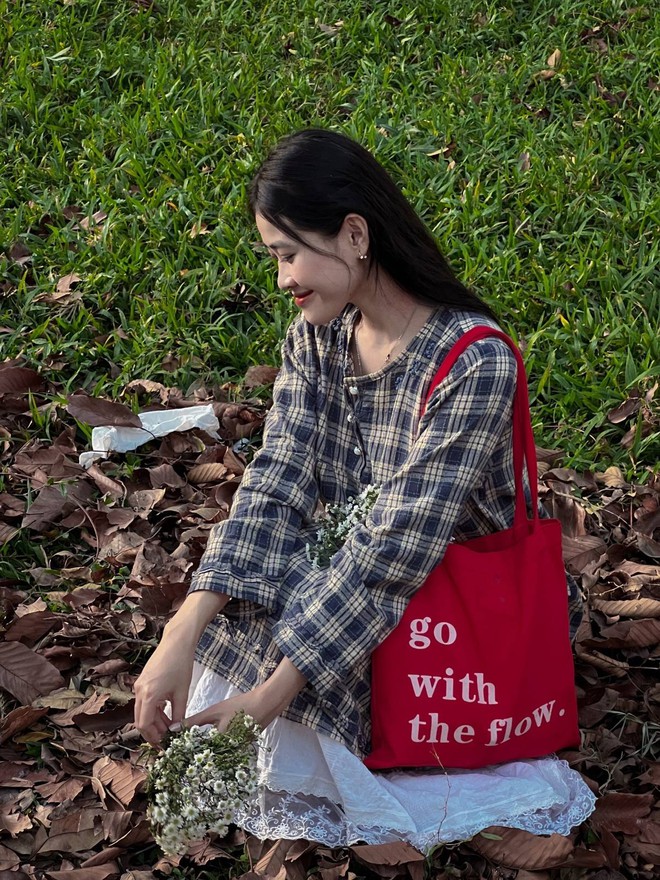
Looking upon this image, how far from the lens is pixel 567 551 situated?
9.90 ft

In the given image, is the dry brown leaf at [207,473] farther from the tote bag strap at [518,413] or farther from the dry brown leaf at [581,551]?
the tote bag strap at [518,413]

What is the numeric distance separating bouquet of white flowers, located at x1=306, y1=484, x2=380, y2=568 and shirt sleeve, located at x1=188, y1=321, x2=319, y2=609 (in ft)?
0.12

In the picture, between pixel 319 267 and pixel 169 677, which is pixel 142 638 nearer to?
pixel 169 677

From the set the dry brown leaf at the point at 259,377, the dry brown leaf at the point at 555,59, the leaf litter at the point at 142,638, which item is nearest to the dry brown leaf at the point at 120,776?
the leaf litter at the point at 142,638

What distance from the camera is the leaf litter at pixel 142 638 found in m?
2.34

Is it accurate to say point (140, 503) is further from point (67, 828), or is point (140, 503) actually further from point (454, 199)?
point (454, 199)

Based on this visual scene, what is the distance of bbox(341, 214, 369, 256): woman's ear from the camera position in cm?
224

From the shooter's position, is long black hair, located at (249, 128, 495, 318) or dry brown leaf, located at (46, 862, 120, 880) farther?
dry brown leaf, located at (46, 862, 120, 880)

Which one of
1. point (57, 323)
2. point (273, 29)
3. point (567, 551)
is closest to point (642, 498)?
point (567, 551)

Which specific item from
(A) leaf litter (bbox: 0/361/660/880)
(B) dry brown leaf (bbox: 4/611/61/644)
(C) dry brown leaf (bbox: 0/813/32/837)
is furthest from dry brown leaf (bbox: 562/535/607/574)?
(C) dry brown leaf (bbox: 0/813/32/837)

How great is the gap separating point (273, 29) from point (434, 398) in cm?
330

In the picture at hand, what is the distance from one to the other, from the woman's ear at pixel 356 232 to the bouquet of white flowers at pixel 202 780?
93 centimetres

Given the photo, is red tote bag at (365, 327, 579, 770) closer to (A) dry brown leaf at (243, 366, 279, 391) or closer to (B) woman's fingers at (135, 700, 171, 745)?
(B) woman's fingers at (135, 700, 171, 745)

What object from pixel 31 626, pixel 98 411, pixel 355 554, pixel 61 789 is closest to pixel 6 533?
pixel 31 626
